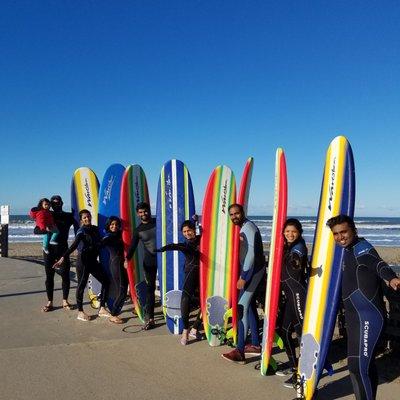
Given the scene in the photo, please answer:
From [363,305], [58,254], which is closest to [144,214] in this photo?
[58,254]

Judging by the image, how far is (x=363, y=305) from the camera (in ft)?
8.22

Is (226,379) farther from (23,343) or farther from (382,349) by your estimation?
(23,343)

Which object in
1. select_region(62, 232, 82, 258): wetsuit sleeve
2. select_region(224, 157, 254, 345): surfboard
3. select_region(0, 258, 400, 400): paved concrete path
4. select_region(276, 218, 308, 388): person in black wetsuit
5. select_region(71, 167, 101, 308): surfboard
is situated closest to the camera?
select_region(0, 258, 400, 400): paved concrete path

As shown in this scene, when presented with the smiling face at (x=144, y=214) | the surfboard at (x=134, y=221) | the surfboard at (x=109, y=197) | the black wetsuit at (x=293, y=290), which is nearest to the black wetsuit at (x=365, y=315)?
the black wetsuit at (x=293, y=290)

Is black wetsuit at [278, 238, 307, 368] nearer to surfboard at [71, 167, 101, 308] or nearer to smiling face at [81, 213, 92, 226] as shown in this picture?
smiling face at [81, 213, 92, 226]

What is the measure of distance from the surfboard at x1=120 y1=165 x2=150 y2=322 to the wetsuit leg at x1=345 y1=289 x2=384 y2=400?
9.97 ft

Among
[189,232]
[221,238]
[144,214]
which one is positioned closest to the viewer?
[189,232]

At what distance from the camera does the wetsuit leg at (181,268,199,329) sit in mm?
4207

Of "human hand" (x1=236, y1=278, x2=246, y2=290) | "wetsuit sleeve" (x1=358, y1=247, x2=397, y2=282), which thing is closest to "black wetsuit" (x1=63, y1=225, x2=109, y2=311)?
"human hand" (x1=236, y1=278, x2=246, y2=290)

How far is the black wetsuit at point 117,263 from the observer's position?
516 centimetres

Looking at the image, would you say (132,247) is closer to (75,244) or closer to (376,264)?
(75,244)

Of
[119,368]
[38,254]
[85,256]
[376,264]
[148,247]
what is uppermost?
[376,264]

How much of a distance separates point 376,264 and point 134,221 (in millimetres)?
3655

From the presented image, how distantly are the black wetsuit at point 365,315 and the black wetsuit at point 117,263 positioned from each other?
10.6ft
